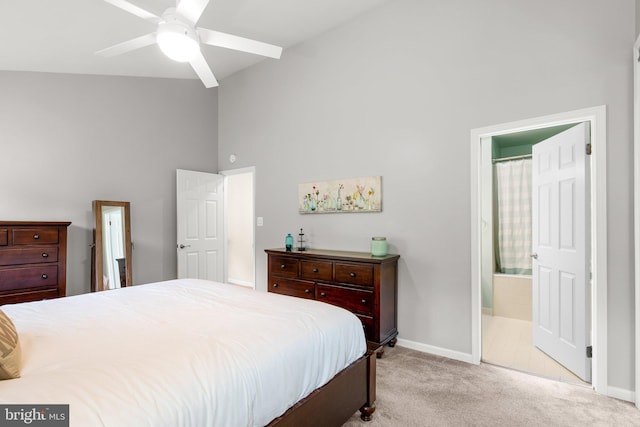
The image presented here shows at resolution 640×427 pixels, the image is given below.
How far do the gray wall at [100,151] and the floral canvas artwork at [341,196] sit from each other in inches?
76.7

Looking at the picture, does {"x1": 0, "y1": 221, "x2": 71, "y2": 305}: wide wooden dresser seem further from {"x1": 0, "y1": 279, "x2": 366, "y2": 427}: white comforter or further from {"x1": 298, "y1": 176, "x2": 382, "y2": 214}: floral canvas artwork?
{"x1": 298, "y1": 176, "x2": 382, "y2": 214}: floral canvas artwork

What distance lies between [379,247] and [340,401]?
65.6 inches

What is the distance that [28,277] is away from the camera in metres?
3.01

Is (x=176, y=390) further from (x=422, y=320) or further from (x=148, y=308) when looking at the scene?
(x=422, y=320)

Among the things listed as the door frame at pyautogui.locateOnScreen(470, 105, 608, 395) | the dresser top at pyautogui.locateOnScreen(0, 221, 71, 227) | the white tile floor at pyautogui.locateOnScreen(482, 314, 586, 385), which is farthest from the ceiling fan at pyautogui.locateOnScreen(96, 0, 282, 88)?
the white tile floor at pyautogui.locateOnScreen(482, 314, 586, 385)

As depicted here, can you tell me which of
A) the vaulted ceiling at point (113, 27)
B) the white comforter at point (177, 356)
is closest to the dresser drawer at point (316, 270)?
the white comforter at point (177, 356)

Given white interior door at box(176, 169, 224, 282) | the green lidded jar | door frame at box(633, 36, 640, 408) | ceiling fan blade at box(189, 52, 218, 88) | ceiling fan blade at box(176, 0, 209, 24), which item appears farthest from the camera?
white interior door at box(176, 169, 224, 282)

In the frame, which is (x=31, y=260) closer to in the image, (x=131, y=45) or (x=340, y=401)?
(x=131, y=45)

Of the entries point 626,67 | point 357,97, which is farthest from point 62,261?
point 626,67

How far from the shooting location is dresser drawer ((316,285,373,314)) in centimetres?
298

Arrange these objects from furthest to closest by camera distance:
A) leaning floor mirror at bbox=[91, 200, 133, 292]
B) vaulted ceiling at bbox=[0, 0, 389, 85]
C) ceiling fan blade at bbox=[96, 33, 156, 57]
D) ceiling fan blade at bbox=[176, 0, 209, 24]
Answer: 1. leaning floor mirror at bbox=[91, 200, 133, 292]
2. vaulted ceiling at bbox=[0, 0, 389, 85]
3. ceiling fan blade at bbox=[96, 33, 156, 57]
4. ceiling fan blade at bbox=[176, 0, 209, 24]

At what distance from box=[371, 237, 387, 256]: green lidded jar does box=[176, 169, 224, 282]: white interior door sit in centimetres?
280

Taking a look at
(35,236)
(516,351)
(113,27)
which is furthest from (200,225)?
(516,351)

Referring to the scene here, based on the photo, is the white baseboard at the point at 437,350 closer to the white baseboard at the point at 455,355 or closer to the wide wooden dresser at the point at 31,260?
the white baseboard at the point at 455,355
